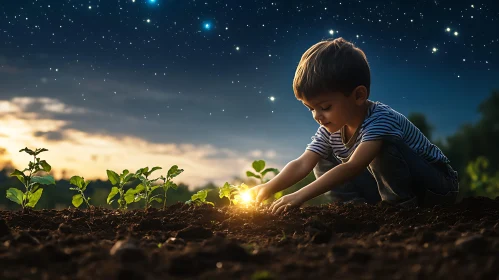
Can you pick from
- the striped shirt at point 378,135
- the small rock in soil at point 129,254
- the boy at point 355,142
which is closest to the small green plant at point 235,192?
the boy at point 355,142

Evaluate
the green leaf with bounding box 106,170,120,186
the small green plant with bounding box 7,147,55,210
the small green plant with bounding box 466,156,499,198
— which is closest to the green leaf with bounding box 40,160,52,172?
the small green plant with bounding box 7,147,55,210

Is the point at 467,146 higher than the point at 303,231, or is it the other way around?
the point at 467,146

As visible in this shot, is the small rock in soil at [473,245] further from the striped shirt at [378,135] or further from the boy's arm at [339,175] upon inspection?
the striped shirt at [378,135]

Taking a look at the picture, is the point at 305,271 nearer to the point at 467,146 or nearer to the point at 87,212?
the point at 87,212

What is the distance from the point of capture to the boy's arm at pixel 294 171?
447 cm

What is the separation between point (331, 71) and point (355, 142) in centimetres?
75

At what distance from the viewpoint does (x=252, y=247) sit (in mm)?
2201

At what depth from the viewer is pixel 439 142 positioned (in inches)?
763

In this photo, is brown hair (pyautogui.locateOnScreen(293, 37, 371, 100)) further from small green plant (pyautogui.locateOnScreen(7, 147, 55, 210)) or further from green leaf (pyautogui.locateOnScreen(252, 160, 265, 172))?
small green plant (pyautogui.locateOnScreen(7, 147, 55, 210))

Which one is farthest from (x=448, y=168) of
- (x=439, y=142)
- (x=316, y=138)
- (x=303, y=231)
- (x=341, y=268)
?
(x=439, y=142)

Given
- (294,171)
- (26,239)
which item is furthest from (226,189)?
(26,239)

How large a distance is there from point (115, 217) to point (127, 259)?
6.47ft

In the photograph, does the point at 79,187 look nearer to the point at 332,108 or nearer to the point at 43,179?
the point at 43,179

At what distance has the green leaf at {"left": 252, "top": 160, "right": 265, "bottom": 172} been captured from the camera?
194 inches
